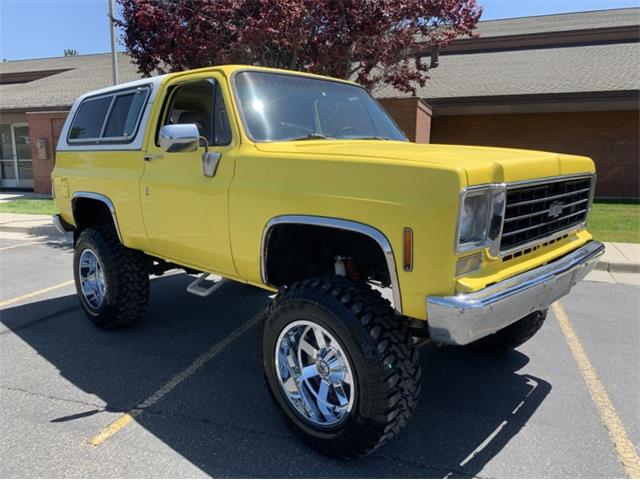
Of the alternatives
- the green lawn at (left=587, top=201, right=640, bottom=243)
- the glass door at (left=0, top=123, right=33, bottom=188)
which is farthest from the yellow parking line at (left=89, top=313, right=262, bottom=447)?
the glass door at (left=0, top=123, right=33, bottom=188)

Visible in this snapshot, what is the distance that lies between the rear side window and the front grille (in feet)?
10.2

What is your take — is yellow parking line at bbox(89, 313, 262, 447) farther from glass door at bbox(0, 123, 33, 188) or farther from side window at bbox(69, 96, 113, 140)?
glass door at bbox(0, 123, 33, 188)

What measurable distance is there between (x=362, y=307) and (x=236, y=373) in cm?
163

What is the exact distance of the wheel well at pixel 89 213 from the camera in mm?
5020

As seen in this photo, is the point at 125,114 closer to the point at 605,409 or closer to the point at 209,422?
the point at 209,422

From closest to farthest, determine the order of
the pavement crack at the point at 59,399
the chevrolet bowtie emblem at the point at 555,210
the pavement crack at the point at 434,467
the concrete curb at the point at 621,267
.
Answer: the pavement crack at the point at 434,467
the chevrolet bowtie emblem at the point at 555,210
the pavement crack at the point at 59,399
the concrete curb at the point at 621,267

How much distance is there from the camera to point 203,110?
3828mm

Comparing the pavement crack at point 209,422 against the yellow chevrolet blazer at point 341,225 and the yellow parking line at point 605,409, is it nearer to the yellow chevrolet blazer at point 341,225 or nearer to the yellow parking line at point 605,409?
the yellow chevrolet blazer at point 341,225

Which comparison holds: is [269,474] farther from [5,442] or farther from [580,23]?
[580,23]

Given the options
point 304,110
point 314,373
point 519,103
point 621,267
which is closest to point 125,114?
point 304,110

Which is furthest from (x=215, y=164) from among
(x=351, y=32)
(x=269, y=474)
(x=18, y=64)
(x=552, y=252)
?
(x=18, y=64)

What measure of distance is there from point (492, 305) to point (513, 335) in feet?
6.01

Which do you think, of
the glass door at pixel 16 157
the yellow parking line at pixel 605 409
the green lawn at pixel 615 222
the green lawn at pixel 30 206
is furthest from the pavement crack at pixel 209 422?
the glass door at pixel 16 157

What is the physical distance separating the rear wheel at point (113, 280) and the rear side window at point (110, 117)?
35.8 inches
